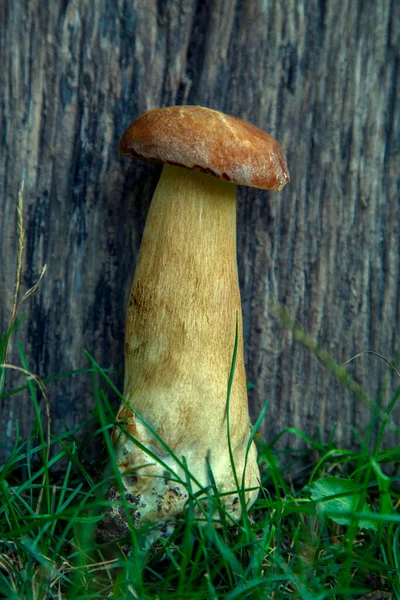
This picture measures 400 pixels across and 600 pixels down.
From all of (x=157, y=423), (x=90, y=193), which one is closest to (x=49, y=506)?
(x=157, y=423)

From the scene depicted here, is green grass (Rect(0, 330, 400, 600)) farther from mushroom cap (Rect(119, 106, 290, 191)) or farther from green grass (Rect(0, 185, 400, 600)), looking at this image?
mushroom cap (Rect(119, 106, 290, 191))

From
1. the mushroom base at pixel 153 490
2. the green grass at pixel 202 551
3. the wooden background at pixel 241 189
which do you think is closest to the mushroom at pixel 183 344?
the mushroom base at pixel 153 490

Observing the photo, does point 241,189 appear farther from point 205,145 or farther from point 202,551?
point 202,551

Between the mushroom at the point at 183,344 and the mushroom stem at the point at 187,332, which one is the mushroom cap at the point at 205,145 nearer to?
the mushroom at the point at 183,344

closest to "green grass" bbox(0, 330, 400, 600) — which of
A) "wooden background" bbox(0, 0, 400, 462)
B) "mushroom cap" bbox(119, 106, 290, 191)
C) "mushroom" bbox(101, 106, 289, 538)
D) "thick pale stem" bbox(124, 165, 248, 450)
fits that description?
"mushroom" bbox(101, 106, 289, 538)

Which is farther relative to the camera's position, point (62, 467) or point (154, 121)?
point (62, 467)

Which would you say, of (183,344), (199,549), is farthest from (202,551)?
(183,344)

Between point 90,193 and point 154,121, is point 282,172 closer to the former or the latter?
point 154,121
